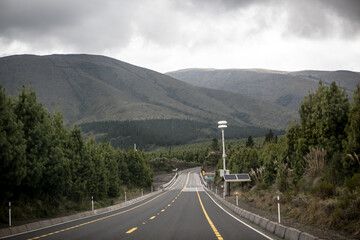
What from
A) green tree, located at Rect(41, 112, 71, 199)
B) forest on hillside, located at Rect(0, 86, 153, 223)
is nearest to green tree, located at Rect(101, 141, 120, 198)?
forest on hillside, located at Rect(0, 86, 153, 223)

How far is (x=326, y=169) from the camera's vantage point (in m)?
20.9

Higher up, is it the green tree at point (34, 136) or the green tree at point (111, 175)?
the green tree at point (34, 136)

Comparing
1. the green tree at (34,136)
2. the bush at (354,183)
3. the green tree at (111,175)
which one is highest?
the green tree at (34,136)

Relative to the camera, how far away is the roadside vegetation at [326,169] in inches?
571

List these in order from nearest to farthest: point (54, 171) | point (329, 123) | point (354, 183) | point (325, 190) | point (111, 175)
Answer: point (354, 183) → point (325, 190) → point (329, 123) → point (54, 171) → point (111, 175)

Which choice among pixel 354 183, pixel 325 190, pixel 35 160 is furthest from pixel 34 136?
pixel 354 183

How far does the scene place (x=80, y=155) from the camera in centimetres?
3762

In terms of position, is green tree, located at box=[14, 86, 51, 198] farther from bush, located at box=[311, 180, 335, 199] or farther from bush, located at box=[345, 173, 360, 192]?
bush, located at box=[345, 173, 360, 192]

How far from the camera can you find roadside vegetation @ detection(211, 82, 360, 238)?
14.5m

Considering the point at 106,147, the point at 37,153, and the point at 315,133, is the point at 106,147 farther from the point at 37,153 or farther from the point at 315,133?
the point at 315,133

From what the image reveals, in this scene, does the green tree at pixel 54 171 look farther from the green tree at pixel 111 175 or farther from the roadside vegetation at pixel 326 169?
the green tree at pixel 111 175

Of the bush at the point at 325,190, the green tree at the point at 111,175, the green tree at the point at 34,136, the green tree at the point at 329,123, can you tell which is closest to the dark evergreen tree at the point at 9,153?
the green tree at the point at 34,136

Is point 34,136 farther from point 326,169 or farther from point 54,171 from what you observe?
point 326,169

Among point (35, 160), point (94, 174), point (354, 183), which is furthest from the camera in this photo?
point (94, 174)
